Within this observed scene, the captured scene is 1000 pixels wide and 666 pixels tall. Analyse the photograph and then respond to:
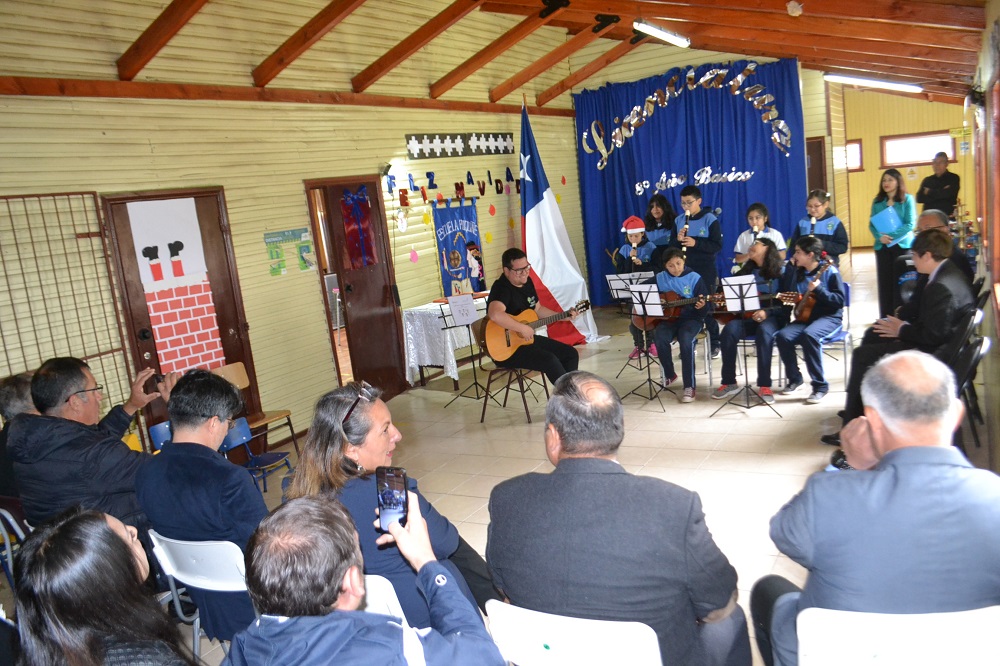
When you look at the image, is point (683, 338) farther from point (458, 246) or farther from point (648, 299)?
point (458, 246)

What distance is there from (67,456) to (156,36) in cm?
325

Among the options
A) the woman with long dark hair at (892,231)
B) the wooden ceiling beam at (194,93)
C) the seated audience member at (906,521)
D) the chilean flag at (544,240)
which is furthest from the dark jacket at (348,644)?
the chilean flag at (544,240)

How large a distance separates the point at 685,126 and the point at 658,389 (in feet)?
17.7

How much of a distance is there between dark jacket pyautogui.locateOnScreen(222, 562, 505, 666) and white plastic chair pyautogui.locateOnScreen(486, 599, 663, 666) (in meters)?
0.17

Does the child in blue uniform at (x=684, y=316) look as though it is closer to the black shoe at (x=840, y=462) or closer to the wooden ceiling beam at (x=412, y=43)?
the black shoe at (x=840, y=462)

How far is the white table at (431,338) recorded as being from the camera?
7680mm

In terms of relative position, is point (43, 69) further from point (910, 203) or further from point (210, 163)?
point (910, 203)

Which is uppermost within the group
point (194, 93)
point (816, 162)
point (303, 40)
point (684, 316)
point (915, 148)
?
point (303, 40)

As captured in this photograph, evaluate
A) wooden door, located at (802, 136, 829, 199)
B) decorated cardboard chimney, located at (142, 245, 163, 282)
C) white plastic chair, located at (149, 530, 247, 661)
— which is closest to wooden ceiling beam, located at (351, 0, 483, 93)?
decorated cardboard chimney, located at (142, 245, 163, 282)

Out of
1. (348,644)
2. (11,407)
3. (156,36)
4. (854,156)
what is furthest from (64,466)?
(854,156)

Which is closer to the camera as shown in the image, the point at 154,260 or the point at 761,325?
the point at 154,260

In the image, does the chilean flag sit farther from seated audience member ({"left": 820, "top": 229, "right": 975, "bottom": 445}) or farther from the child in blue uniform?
seated audience member ({"left": 820, "top": 229, "right": 975, "bottom": 445})

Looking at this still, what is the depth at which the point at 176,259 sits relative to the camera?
19.1ft

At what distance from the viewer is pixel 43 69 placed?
501 cm
